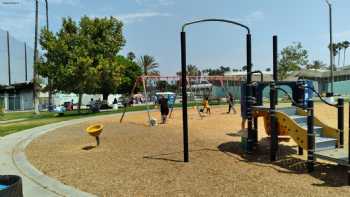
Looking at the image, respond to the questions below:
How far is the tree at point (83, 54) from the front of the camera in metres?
A: 32.2

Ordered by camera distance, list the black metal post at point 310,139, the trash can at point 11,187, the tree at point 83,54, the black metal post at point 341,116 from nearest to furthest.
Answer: the trash can at point 11,187 < the black metal post at point 310,139 < the black metal post at point 341,116 < the tree at point 83,54

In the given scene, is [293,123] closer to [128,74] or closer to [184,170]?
[184,170]

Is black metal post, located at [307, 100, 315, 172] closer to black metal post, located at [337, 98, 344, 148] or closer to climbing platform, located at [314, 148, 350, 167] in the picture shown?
climbing platform, located at [314, 148, 350, 167]

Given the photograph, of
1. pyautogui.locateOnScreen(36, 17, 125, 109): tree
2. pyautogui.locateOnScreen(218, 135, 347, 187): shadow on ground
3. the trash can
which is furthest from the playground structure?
pyautogui.locateOnScreen(36, 17, 125, 109): tree

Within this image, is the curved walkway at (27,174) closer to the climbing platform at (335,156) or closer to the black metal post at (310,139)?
the black metal post at (310,139)

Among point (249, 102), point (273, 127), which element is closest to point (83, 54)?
point (249, 102)

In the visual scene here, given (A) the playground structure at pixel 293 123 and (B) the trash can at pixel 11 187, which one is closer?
A: (B) the trash can at pixel 11 187

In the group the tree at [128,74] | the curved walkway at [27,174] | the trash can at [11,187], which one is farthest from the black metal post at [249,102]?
the tree at [128,74]

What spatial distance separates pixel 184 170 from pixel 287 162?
2.44 m

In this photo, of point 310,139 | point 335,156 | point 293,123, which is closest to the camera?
point 335,156

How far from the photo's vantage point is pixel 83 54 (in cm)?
3300

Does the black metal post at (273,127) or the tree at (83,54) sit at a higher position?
the tree at (83,54)

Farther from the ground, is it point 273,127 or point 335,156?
point 273,127

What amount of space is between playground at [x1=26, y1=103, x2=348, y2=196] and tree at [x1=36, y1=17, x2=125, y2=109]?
65.9 feet
